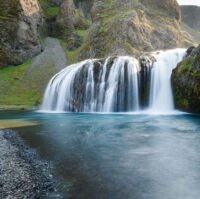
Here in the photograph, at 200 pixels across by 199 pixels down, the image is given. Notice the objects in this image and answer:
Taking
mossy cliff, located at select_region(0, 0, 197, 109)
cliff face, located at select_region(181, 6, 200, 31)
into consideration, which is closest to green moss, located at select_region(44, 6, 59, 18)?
mossy cliff, located at select_region(0, 0, 197, 109)

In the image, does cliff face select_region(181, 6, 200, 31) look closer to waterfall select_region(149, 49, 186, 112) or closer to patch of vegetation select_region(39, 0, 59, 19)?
patch of vegetation select_region(39, 0, 59, 19)

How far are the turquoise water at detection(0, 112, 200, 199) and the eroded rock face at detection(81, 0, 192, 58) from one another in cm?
4791

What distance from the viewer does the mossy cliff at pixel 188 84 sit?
3291cm

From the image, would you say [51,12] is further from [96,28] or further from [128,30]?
[128,30]

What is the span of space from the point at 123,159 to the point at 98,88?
95.4ft

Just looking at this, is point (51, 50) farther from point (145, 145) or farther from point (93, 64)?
point (145, 145)

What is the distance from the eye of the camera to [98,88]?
43.2m

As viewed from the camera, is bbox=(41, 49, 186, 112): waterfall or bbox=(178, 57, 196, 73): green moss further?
bbox=(41, 49, 186, 112): waterfall

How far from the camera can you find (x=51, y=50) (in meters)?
80.2

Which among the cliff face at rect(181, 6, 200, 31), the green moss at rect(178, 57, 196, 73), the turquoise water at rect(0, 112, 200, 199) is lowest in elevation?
the turquoise water at rect(0, 112, 200, 199)

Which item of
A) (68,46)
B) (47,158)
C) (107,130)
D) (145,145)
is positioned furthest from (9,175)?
(68,46)

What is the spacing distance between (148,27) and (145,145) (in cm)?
6530

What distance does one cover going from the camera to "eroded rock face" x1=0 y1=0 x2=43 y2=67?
77.6 metres

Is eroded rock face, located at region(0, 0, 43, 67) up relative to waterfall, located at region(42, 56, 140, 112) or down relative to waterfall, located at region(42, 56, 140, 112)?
up
